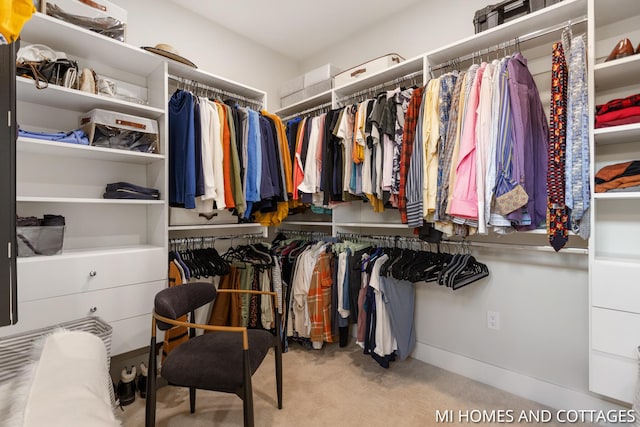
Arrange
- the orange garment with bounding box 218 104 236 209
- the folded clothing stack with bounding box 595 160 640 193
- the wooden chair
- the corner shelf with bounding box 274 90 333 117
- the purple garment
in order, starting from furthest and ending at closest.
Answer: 1. the corner shelf with bounding box 274 90 333 117
2. the orange garment with bounding box 218 104 236 209
3. the purple garment
4. the folded clothing stack with bounding box 595 160 640 193
5. the wooden chair

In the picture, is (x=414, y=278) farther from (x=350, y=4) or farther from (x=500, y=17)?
(x=350, y=4)

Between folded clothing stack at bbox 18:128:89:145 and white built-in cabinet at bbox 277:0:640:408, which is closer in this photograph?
white built-in cabinet at bbox 277:0:640:408

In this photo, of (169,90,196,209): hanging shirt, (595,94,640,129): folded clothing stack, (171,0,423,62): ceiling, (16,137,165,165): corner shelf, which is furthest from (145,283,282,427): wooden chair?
(171,0,423,62): ceiling

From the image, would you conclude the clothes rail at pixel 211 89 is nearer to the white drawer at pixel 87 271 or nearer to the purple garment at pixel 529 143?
the white drawer at pixel 87 271

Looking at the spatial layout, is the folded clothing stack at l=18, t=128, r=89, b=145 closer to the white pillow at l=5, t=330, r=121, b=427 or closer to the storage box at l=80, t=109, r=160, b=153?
the storage box at l=80, t=109, r=160, b=153

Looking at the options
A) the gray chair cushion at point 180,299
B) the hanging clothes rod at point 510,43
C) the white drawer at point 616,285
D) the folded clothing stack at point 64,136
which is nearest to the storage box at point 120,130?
the folded clothing stack at point 64,136

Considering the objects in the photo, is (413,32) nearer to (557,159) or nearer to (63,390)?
(557,159)

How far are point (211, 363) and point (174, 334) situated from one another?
819 mm

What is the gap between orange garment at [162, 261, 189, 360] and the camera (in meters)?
2.01

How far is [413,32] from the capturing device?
259 cm

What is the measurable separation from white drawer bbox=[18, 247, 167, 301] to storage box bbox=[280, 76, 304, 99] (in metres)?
1.95

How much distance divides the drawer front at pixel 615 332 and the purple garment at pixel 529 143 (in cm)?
49

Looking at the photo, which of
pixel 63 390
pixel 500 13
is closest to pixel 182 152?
pixel 63 390

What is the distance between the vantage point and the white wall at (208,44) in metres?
2.36
